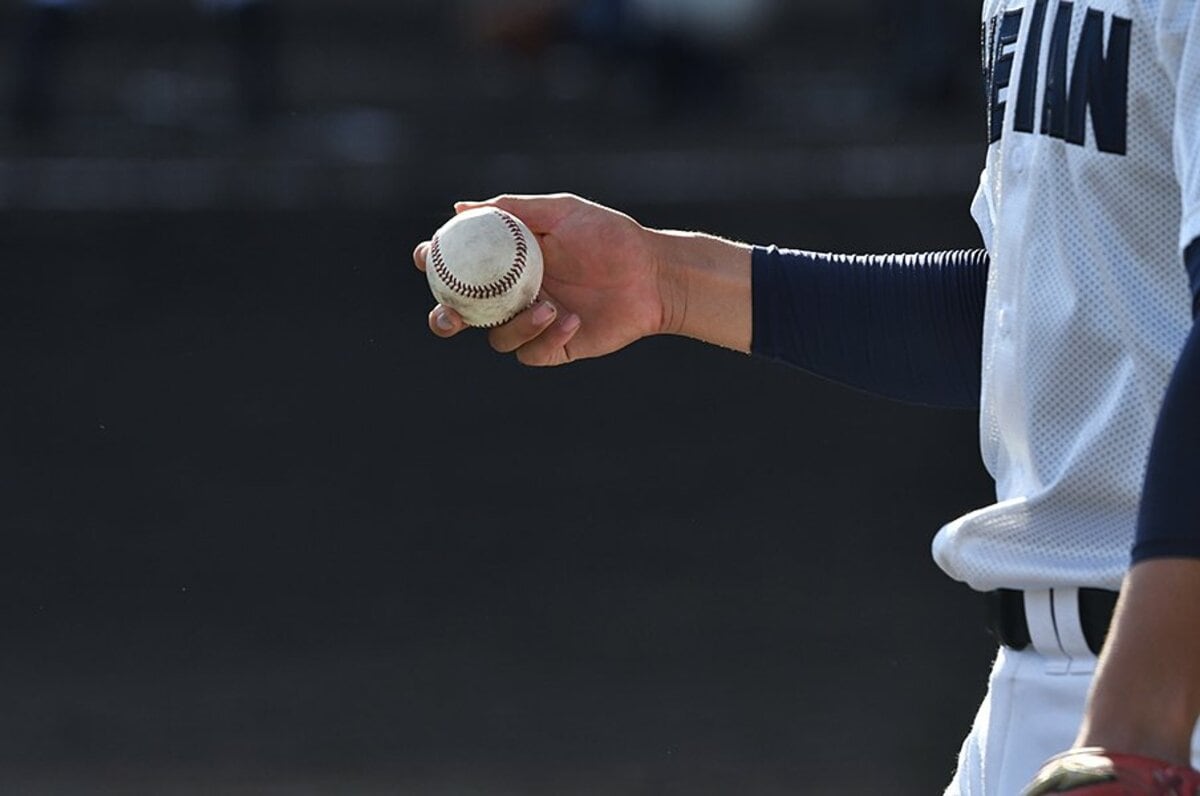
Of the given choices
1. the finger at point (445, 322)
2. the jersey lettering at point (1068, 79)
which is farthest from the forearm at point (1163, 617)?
the finger at point (445, 322)

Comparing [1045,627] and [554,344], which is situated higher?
[554,344]

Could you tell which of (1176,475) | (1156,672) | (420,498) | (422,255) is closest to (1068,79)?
(1176,475)

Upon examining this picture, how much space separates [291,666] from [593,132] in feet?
40.1

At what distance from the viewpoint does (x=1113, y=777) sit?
1.30 meters

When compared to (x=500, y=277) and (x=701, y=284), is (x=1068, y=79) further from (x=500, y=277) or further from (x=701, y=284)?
(x=500, y=277)

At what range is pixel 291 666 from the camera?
621 cm

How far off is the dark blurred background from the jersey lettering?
3273 millimetres

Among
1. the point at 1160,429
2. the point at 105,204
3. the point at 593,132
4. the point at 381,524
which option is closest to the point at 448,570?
the point at 381,524

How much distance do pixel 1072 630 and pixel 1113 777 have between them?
704 millimetres

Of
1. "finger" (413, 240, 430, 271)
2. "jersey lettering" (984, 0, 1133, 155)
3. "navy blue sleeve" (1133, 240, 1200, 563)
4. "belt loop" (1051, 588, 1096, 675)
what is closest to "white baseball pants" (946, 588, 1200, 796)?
"belt loop" (1051, 588, 1096, 675)

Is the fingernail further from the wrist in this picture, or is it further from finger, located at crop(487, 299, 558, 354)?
the wrist

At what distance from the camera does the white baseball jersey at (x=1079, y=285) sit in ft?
6.12

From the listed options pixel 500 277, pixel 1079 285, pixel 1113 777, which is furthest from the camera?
pixel 500 277

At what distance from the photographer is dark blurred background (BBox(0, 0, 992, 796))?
18.5 ft
